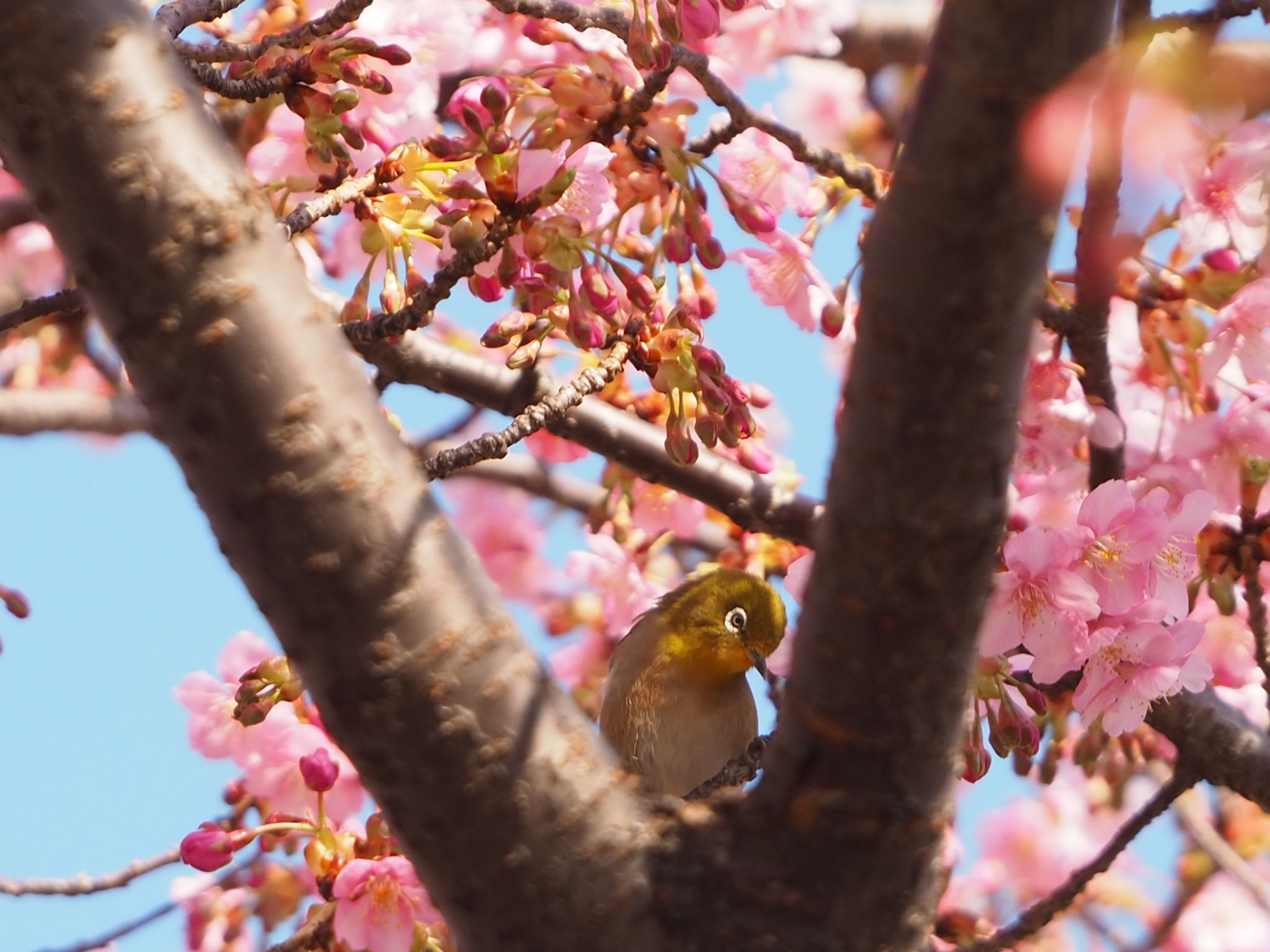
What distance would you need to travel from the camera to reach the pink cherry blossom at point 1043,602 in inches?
85.9

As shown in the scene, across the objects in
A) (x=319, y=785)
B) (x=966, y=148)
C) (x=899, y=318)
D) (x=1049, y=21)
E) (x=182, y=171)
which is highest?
(x=1049, y=21)

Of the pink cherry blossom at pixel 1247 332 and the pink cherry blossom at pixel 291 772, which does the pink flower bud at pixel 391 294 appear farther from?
the pink cherry blossom at pixel 1247 332

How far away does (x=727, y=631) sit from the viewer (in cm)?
384

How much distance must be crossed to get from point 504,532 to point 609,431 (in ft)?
5.18

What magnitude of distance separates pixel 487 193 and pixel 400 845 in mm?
1010

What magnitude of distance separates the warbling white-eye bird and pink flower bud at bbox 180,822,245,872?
164 cm

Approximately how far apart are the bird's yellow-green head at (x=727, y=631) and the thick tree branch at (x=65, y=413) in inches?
69.2

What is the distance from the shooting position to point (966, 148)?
113 centimetres

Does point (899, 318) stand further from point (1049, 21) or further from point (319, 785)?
point (319, 785)

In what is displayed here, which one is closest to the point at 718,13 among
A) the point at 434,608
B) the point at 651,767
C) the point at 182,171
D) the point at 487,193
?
the point at 487,193

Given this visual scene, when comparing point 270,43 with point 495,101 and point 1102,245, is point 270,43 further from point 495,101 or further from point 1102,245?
point 1102,245

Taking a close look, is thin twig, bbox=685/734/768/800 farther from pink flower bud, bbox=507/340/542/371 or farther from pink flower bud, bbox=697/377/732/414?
pink flower bud, bbox=507/340/542/371

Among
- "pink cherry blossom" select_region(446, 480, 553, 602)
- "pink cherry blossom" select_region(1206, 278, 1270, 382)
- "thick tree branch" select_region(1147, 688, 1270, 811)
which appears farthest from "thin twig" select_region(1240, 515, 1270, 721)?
"pink cherry blossom" select_region(446, 480, 553, 602)

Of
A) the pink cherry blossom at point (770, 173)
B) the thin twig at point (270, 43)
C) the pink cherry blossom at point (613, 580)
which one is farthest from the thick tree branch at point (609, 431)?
the thin twig at point (270, 43)
